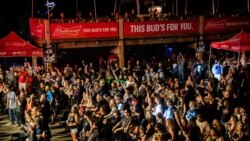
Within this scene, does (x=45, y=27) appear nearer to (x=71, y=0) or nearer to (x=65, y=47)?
(x=65, y=47)

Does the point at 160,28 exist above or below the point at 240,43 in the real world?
above

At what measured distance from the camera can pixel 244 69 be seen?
18859 mm

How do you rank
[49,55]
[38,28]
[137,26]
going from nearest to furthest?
[49,55] < [38,28] < [137,26]

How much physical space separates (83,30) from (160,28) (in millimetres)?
4691

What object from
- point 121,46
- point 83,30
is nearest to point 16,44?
point 83,30

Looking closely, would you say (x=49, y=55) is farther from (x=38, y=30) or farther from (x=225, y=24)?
(x=225, y=24)

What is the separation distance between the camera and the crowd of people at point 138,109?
35.8 ft

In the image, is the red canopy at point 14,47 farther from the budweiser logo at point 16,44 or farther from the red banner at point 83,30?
the red banner at point 83,30

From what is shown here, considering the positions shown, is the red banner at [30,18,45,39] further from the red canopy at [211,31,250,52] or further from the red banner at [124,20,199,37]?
the red canopy at [211,31,250,52]

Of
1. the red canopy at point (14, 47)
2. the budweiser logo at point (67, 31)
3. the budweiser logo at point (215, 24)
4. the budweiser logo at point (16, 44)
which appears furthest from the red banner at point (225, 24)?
the budweiser logo at point (16, 44)

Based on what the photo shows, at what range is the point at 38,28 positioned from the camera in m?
23.2

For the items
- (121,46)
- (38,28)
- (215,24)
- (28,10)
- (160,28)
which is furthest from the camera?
(28,10)

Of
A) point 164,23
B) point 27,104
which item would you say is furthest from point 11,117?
point 164,23

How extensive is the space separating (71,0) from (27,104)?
71.2 feet
